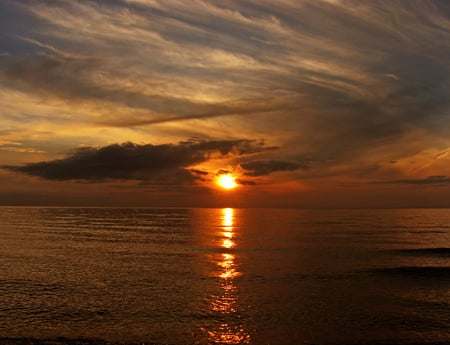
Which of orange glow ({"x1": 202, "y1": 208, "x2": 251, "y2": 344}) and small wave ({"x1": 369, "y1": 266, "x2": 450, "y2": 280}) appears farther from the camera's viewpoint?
small wave ({"x1": 369, "y1": 266, "x2": 450, "y2": 280})

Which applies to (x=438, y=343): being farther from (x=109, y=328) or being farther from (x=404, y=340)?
(x=109, y=328)

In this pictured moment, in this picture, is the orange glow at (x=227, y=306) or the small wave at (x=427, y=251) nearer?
the orange glow at (x=227, y=306)

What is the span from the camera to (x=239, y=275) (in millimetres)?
35094

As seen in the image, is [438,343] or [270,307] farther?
[270,307]

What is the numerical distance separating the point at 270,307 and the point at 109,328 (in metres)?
10.1

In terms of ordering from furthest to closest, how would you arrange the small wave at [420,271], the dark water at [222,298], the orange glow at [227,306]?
the small wave at [420,271] → the dark water at [222,298] → the orange glow at [227,306]

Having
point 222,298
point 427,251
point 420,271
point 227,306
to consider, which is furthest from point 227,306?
point 427,251

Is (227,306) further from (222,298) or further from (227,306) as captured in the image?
(222,298)

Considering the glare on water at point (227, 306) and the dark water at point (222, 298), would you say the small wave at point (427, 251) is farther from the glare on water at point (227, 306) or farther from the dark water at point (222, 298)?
the glare on water at point (227, 306)

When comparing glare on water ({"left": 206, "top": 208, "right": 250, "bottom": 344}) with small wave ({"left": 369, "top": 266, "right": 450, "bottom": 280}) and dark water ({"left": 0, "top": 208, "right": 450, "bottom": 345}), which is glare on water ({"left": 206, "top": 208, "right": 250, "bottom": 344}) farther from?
small wave ({"left": 369, "top": 266, "right": 450, "bottom": 280})

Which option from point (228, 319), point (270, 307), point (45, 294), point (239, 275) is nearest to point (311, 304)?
point (270, 307)

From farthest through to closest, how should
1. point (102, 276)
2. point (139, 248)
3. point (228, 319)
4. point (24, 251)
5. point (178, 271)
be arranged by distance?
point (139, 248) < point (24, 251) < point (178, 271) < point (102, 276) < point (228, 319)

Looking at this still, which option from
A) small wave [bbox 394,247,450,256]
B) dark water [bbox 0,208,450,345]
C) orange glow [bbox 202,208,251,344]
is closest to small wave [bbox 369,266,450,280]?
dark water [bbox 0,208,450,345]

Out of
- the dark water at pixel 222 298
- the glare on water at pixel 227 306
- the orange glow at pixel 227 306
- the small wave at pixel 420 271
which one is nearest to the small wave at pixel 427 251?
the dark water at pixel 222 298
